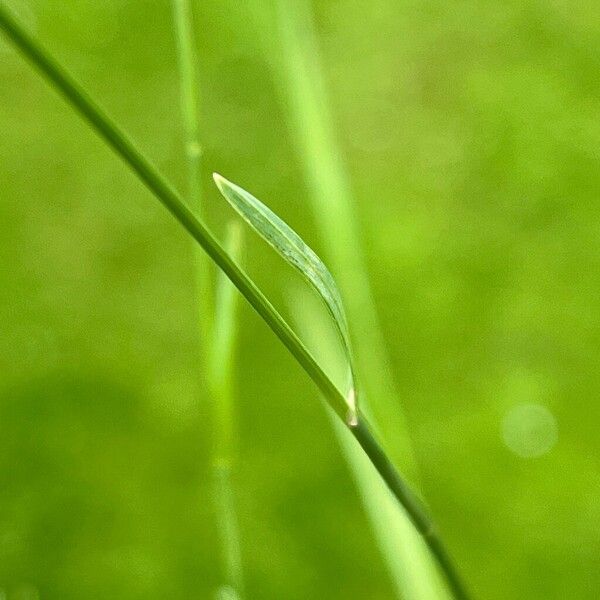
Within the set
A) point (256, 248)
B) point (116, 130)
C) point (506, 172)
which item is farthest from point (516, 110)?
point (116, 130)

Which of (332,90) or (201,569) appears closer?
(201,569)

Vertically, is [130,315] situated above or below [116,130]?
below

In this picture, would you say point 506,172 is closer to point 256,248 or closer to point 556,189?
point 556,189

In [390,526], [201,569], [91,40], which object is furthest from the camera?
[91,40]

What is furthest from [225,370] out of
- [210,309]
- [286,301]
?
[286,301]

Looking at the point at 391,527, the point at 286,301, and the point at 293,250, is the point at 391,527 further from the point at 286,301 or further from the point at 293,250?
the point at 286,301

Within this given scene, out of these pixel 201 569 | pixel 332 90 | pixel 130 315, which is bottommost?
pixel 201 569

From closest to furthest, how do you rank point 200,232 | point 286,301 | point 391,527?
point 200,232
point 391,527
point 286,301

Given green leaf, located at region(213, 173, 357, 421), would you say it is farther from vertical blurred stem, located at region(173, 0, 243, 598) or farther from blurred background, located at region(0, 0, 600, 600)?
blurred background, located at region(0, 0, 600, 600)
